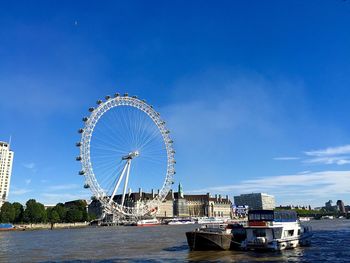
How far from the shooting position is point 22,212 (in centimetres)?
12706

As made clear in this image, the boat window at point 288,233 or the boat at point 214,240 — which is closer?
the boat at point 214,240

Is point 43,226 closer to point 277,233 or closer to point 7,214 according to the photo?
point 7,214

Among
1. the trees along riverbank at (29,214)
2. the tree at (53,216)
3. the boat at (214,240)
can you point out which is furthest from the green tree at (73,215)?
the boat at (214,240)

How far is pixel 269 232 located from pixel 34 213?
102256 mm

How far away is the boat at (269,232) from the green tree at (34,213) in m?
100

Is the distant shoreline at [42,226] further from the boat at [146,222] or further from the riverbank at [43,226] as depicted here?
the boat at [146,222]

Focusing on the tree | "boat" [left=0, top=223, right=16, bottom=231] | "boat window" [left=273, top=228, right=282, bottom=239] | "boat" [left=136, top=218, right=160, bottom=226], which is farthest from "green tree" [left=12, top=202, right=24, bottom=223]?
"boat window" [left=273, top=228, right=282, bottom=239]

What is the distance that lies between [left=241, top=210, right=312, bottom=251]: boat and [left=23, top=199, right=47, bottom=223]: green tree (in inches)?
3954

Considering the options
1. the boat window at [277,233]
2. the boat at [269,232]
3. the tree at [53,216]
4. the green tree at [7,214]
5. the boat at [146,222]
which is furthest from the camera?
the boat at [146,222]

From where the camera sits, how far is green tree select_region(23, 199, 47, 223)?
12394 centimetres

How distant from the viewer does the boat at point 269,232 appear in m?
35.9

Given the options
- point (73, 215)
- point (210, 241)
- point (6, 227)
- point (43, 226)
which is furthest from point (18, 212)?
point (210, 241)

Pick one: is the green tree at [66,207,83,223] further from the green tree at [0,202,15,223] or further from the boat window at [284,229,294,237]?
the boat window at [284,229,294,237]

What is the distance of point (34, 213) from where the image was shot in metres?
124
